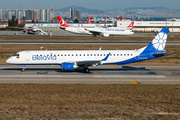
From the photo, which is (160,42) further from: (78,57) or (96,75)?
(78,57)

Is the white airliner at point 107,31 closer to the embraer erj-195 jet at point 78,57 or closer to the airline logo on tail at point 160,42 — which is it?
the airline logo on tail at point 160,42

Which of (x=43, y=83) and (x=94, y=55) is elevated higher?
(x=94, y=55)

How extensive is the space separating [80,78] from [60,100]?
10393mm

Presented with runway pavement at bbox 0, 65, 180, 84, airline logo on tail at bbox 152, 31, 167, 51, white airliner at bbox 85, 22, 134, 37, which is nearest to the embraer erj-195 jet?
airline logo on tail at bbox 152, 31, 167, 51

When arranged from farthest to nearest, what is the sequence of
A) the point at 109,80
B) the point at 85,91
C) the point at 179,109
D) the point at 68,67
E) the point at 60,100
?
the point at 68,67 < the point at 109,80 < the point at 85,91 < the point at 60,100 < the point at 179,109

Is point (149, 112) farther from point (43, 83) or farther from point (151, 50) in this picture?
point (151, 50)

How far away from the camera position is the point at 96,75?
32719mm

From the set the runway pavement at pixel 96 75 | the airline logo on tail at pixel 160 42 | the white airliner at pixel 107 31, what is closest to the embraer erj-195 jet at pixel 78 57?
the airline logo on tail at pixel 160 42

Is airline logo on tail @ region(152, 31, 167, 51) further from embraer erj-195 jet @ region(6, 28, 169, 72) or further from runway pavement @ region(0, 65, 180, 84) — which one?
runway pavement @ region(0, 65, 180, 84)

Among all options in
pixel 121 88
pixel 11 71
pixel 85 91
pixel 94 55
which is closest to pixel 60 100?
pixel 85 91

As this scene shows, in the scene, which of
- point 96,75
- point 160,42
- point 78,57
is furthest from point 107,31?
point 96,75

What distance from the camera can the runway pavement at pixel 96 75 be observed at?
2925 cm

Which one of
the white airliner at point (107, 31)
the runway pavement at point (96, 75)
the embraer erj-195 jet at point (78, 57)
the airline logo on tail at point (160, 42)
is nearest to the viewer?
the runway pavement at point (96, 75)

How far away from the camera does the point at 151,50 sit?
35750 millimetres
